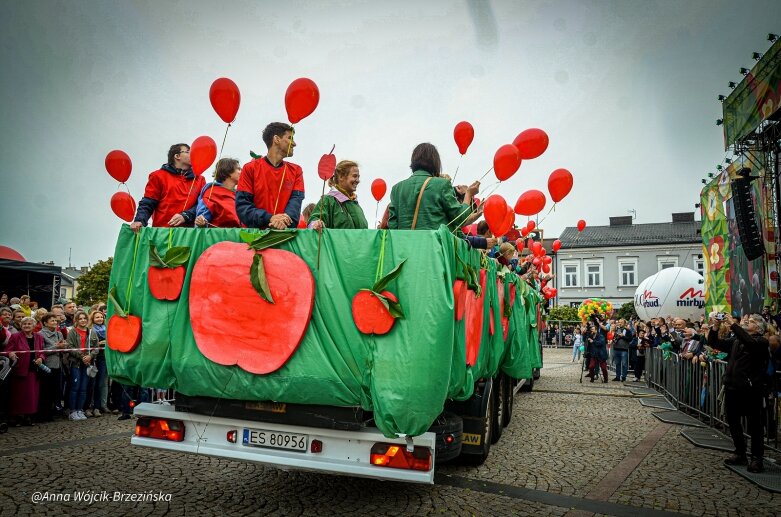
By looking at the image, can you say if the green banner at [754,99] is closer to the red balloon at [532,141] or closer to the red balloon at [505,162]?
the red balloon at [532,141]

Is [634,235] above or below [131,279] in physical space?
above

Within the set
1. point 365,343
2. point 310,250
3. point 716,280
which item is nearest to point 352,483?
point 365,343

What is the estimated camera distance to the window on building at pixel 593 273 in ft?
156

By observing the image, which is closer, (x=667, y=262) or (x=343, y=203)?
(x=343, y=203)

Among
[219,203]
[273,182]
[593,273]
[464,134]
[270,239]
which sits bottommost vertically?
[270,239]

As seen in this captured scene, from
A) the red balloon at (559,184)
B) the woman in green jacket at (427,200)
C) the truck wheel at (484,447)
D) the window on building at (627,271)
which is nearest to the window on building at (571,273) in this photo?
the window on building at (627,271)

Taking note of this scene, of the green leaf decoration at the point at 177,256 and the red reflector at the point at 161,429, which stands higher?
the green leaf decoration at the point at 177,256

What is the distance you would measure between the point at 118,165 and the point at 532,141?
13.7 feet

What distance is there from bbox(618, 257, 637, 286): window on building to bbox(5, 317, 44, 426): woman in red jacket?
152 feet

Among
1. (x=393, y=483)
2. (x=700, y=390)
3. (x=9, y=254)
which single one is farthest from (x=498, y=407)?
(x=9, y=254)

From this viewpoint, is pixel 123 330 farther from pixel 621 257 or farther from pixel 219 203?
A: pixel 621 257

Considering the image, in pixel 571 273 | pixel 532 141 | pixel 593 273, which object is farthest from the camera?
pixel 571 273

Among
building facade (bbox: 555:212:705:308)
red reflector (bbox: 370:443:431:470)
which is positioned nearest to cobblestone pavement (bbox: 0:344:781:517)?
red reflector (bbox: 370:443:431:470)

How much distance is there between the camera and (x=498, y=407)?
6.74m
